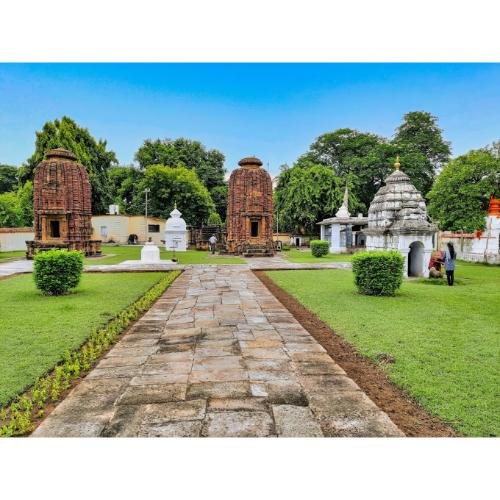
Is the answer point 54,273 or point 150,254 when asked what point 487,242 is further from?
point 54,273

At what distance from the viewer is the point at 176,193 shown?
3516 centimetres

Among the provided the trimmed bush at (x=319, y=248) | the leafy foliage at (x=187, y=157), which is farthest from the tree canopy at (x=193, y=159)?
the trimmed bush at (x=319, y=248)

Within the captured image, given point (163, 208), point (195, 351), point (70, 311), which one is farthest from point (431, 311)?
point (163, 208)

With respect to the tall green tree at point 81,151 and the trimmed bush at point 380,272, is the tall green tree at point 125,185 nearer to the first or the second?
the tall green tree at point 81,151

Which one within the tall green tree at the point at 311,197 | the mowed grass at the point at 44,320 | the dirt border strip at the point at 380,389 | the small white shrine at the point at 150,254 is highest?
the tall green tree at the point at 311,197

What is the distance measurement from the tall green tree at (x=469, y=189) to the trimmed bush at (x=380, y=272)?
39.4 feet

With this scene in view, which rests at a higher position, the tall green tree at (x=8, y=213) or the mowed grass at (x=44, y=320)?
the tall green tree at (x=8, y=213)

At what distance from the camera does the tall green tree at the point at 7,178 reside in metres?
41.5

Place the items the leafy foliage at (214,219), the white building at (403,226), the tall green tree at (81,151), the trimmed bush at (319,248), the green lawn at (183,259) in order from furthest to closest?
the leafy foliage at (214,219), the tall green tree at (81,151), the trimmed bush at (319,248), the green lawn at (183,259), the white building at (403,226)

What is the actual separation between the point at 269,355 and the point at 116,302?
4423mm

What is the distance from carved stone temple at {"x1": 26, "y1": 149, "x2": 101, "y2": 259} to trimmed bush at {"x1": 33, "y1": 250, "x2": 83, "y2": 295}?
13.7m

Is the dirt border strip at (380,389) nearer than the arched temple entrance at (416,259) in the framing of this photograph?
Yes

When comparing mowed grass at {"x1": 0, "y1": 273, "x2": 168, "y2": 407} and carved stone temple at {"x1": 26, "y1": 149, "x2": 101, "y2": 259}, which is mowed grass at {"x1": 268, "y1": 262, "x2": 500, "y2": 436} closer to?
mowed grass at {"x1": 0, "y1": 273, "x2": 168, "y2": 407}

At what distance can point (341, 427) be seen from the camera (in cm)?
271
